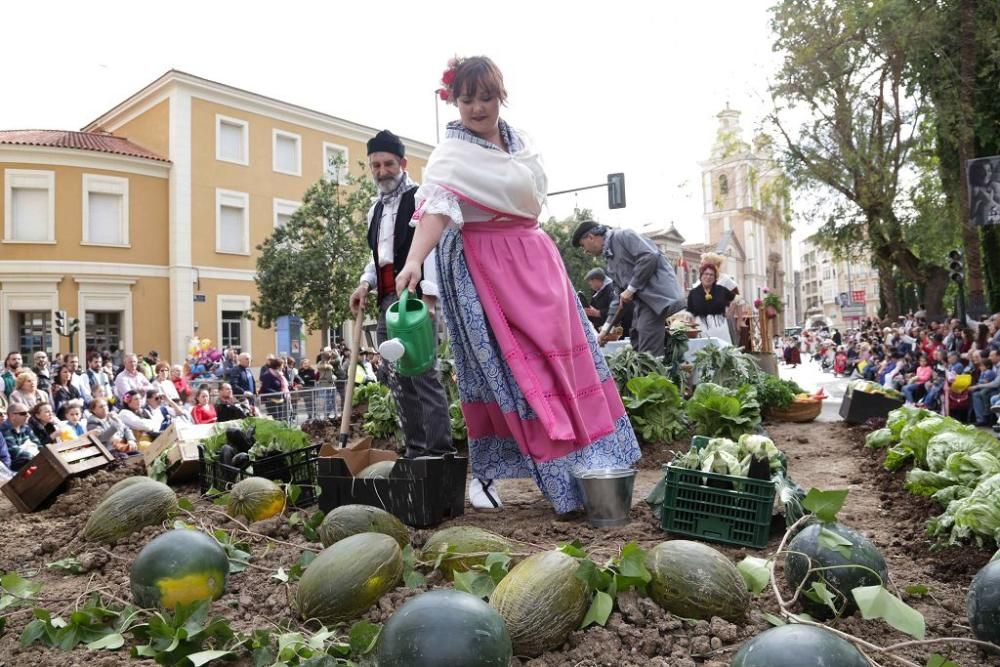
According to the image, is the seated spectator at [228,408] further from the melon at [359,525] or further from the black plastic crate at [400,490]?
the melon at [359,525]

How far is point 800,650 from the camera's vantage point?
4.95 ft

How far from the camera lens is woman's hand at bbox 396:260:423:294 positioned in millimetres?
3145

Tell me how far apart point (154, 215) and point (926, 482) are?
94.8 feet

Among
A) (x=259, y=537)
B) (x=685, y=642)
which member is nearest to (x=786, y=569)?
(x=685, y=642)

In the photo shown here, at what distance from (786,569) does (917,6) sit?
57.1ft

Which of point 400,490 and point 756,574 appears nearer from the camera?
point 756,574

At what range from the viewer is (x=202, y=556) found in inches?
98.2

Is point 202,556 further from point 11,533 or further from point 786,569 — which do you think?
point 11,533

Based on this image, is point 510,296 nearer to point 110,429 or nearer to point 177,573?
point 177,573

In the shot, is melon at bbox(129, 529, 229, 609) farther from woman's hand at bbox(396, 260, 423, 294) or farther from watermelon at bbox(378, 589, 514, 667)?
woman's hand at bbox(396, 260, 423, 294)

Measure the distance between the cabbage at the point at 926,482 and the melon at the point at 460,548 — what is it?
7.45 feet

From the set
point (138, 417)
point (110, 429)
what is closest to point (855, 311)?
point (138, 417)

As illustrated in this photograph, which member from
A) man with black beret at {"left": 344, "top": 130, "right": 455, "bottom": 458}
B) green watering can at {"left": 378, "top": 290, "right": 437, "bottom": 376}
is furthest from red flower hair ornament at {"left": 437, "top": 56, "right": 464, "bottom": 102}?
green watering can at {"left": 378, "top": 290, "right": 437, "bottom": 376}

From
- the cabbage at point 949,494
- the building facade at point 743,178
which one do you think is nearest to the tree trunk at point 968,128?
the building facade at point 743,178
